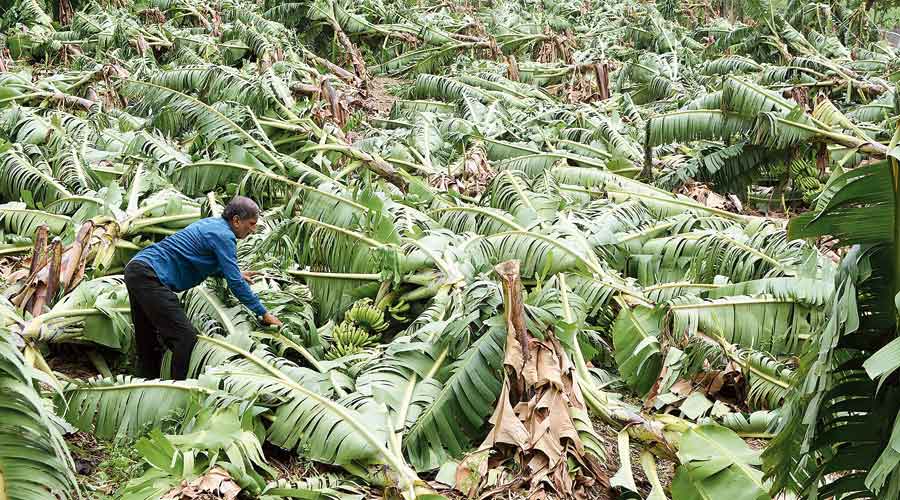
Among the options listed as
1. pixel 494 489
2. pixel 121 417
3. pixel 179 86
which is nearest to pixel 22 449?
pixel 121 417

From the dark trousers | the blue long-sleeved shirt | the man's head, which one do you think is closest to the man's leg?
the dark trousers

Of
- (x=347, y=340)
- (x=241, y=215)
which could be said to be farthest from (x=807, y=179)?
(x=241, y=215)

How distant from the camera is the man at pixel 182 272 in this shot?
212 inches

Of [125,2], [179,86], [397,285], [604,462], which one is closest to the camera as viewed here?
[604,462]

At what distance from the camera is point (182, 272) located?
553 cm

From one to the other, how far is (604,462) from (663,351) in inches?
53.5

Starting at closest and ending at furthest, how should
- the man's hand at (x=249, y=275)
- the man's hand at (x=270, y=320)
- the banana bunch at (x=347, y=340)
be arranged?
the man's hand at (x=270, y=320) < the banana bunch at (x=347, y=340) < the man's hand at (x=249, y=275)

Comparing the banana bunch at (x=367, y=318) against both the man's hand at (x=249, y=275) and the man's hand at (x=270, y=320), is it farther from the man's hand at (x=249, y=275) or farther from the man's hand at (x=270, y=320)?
the man's hand at (x=249, y=275)

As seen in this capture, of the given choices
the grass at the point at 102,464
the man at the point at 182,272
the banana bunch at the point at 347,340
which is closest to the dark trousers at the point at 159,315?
the man at the point at 182,272

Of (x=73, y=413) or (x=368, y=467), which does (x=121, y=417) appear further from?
(x=368, y=467)

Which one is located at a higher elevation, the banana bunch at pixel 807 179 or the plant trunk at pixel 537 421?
the plant trunk at pixel 537 421

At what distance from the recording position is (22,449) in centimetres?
322

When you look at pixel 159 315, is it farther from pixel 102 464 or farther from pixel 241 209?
pixel 102 464

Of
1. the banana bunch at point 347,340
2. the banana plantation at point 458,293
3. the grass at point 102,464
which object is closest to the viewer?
the banana plantation at point 458,293
